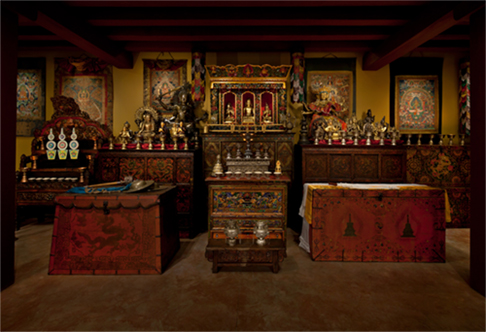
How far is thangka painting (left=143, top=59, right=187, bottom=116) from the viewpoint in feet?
20.7

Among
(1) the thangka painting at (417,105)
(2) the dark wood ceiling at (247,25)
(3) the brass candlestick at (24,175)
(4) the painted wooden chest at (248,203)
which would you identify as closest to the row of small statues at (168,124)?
(2) the dark wood ceiling at (247,25)

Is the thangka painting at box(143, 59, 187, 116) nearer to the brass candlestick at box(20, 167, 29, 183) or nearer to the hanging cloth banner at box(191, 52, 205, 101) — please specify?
the hanging cloth banner at box(191, 52, 205, 101)

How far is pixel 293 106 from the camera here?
6.29m

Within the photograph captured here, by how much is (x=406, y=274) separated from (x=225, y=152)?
390cm

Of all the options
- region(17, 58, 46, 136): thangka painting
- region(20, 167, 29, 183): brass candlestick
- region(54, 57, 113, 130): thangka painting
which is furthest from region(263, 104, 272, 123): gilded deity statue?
region(17, 58, 46, 136): thangka painting

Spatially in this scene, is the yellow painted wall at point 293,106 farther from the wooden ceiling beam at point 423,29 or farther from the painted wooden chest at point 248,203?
the painted wooden chest at point 248,203

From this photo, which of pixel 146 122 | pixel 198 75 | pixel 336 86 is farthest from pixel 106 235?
pixel 336 86

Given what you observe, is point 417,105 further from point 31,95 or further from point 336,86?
point 31,95

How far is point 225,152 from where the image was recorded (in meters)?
5.46

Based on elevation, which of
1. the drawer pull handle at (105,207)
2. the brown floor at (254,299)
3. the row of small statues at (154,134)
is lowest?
the brown floor at (254,299)

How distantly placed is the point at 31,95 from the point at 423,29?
9.03 metres

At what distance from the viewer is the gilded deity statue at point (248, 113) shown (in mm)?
5641

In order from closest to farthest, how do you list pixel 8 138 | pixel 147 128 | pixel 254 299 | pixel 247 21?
pixel 254 299, pixel 8 138, pixel 247 21, pixel 147 128

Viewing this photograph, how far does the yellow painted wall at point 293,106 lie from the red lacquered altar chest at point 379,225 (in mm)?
3198
